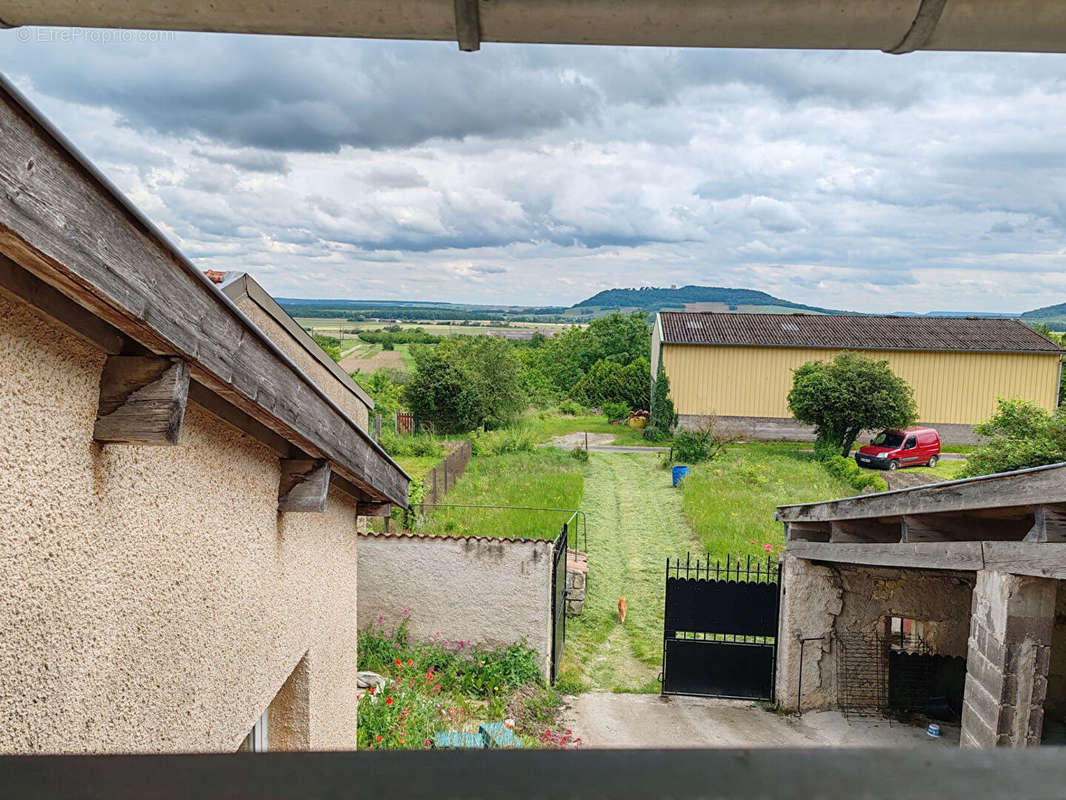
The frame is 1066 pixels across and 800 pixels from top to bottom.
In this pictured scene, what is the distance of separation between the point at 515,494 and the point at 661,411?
39.0 feet

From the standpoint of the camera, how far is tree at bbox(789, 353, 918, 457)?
71.9ft

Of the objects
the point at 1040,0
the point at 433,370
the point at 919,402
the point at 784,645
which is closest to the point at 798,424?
the point at 919,402

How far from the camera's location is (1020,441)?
46.7 ft

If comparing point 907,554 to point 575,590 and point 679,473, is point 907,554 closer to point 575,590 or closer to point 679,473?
point 575,590

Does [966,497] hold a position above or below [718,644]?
above

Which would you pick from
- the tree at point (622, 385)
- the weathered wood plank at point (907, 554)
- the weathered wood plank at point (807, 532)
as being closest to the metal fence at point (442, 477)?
the weathered wood plank at point (807, 532)

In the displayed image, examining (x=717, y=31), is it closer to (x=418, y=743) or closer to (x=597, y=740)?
(x=418, y=743)

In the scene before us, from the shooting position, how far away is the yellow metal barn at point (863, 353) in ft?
86.0

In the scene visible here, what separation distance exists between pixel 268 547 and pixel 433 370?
22.2 meters

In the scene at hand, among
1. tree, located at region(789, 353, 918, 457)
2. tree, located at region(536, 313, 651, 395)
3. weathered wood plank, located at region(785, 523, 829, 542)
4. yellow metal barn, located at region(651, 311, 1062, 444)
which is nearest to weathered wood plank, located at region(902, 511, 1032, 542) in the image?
weathered wood plank, located at region(785, 523, 829, 542)

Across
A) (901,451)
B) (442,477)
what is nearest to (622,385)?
(901,451)

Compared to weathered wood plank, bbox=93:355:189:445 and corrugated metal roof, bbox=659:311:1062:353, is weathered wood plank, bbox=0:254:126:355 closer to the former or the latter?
weathered wood plank, bbox=93:355:189:445

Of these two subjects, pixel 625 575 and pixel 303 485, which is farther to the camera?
pixel 625 575

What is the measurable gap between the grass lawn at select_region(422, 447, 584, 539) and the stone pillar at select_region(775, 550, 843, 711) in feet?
14.5
